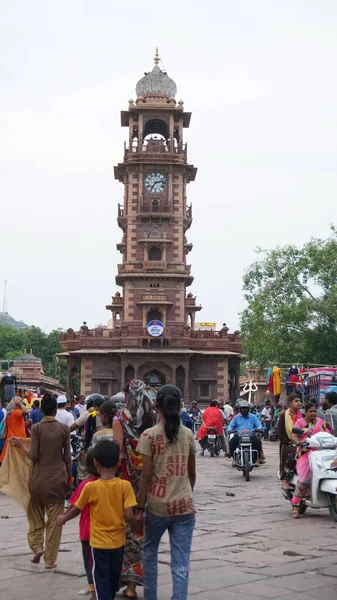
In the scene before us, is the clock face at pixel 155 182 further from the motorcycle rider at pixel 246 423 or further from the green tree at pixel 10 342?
the green tree at pixel 10 342

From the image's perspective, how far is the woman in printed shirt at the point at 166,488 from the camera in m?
5.78

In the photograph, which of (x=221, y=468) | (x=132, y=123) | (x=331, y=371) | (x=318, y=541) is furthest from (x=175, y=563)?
(x=132, y=123)

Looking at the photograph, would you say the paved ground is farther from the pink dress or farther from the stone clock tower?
the stone clock tower

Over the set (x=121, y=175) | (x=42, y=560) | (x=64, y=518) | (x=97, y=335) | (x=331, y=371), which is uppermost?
(x=121, y=175)

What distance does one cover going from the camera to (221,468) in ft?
61.7

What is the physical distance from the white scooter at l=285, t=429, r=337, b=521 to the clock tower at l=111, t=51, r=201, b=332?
3816 cm

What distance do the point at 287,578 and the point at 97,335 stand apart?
142 feet

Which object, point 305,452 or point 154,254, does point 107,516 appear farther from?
point 154,254

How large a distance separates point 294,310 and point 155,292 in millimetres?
9342

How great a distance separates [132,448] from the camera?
22.8ft

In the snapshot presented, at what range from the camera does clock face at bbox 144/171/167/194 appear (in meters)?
52.6

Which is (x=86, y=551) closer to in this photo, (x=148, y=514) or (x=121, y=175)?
(x=148, y=514)

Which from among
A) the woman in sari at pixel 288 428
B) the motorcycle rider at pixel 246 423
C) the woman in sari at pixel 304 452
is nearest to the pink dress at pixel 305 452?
the woman in sari at pixel 304 452

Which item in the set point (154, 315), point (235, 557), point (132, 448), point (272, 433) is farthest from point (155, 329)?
point (132, 448)
